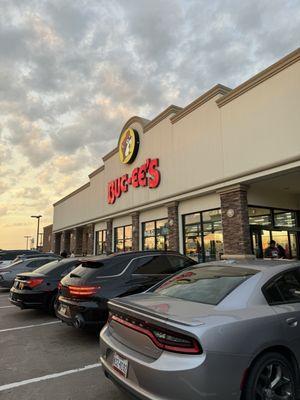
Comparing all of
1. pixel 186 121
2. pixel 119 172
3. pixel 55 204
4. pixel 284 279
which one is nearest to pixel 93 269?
pixel 284 279

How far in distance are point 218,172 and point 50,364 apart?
407 inches

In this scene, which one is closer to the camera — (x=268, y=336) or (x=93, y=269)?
(x=268, y=336)

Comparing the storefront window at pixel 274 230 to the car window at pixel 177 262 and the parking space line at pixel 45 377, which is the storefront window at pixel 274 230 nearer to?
the car window at pixel 177 262

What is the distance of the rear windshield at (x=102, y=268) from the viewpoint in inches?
252

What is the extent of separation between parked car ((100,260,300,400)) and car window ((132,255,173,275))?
2721mm

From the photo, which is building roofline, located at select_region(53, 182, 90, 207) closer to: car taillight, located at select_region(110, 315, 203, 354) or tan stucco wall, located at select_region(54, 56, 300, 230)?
tan stucco wall, located at select_region(54, 56, 300, 230)

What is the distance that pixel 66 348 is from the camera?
6051mm

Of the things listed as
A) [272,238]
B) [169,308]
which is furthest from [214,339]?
[272,238]

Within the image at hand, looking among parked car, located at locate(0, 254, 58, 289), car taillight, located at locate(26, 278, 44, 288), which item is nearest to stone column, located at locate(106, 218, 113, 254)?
parked car, located at locate(0, 254, 58, 289)

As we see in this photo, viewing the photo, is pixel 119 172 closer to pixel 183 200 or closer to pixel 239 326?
pixel 183 200

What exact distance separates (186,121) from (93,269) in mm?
11106

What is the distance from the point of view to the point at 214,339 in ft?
9.68

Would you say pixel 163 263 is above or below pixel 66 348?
above

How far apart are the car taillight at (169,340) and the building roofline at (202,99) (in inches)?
499
